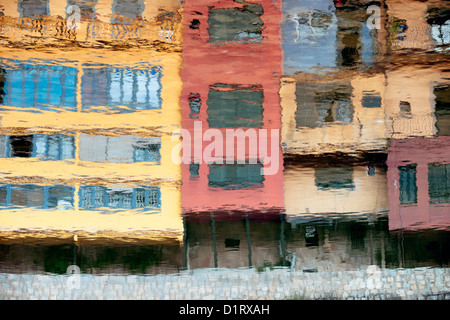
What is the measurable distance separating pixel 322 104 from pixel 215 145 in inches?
46.3

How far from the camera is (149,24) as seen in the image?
11.1ft

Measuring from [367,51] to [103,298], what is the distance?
367 centimetres

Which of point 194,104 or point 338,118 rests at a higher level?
point 194,104

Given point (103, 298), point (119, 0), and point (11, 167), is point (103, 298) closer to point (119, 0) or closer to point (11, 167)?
point (11, 167)

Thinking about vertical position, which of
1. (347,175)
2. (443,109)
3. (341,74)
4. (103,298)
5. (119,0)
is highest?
(119,0)

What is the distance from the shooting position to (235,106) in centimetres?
336

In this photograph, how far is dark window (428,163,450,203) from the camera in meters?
3.34

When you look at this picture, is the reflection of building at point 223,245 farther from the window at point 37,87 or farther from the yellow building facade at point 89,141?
the window at point 37,87

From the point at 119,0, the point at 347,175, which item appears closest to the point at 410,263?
the point at 347,175

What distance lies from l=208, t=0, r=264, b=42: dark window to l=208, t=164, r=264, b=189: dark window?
131 centimetres

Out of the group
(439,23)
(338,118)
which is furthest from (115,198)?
(439,23)

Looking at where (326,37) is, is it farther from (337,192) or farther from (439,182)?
(439,182)

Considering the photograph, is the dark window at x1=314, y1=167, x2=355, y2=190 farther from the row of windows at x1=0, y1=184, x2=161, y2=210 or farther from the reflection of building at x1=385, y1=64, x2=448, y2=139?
the row of windows at x1=0, y1=184, x2=161, y2=210

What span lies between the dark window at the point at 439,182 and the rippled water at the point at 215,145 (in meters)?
0.01
